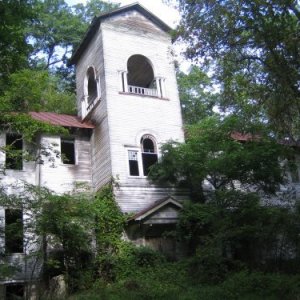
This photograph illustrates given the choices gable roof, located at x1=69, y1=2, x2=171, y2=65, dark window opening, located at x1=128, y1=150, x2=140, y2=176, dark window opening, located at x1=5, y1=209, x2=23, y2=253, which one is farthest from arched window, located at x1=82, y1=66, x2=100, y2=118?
dark window opening, located at x1=5, y1=209, x2=23, y2=253

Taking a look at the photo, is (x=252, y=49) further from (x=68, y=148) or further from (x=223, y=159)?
(x=68, y=148)

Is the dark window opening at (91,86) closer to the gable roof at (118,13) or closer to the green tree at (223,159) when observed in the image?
the gable roof at (118,13)

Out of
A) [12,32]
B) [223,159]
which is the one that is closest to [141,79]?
[223,159]

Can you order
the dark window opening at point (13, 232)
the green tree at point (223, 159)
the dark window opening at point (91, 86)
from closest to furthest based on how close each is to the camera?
the dark window opening at point (13, 232) → the green tree at point (223, 159) → the dark window opening at point (91, 86)

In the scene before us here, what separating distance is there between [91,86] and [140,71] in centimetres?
299

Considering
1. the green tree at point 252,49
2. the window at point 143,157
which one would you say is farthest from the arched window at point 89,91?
the green tree at point 252,49

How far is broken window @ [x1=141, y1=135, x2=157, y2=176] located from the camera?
21875mm

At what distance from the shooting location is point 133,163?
69.9 ft

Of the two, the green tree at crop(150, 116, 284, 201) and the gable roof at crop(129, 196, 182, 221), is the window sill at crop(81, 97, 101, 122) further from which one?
the gable roof at crop(129, 196, 182, 221)

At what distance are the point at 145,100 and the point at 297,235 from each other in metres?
9.75

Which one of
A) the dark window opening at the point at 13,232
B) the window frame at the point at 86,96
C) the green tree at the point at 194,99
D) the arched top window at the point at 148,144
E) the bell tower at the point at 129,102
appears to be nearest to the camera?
the dark window opening at the point at 13,232

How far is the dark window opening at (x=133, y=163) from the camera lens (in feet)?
69.3

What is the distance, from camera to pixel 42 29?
119 feet

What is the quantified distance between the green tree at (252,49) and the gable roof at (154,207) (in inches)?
202
